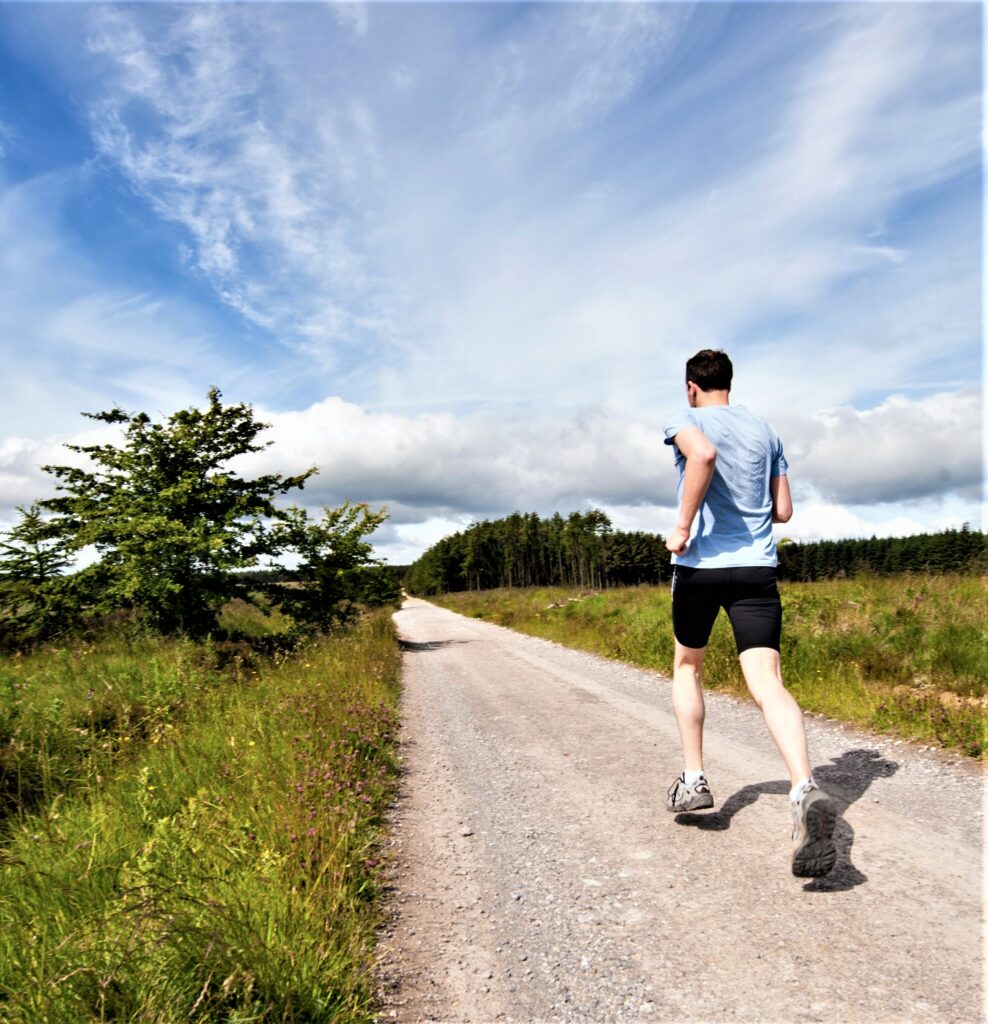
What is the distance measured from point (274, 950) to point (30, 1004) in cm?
68

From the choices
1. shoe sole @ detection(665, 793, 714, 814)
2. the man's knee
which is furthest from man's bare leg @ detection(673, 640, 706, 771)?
shoe sole @ detection(665, 793, 714, 814)

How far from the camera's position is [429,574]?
119m

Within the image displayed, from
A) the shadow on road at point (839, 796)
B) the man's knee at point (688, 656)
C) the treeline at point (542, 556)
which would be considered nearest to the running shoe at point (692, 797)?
the shadow on road at point (839, 796)

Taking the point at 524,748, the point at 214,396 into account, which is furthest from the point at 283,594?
the point at 524,748

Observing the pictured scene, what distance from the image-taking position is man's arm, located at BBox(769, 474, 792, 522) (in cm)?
346

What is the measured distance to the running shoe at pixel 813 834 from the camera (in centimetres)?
256

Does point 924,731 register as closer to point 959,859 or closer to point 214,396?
point 959,859

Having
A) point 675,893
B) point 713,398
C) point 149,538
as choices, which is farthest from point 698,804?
point 149,538

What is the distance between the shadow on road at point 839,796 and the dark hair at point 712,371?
2.10 m

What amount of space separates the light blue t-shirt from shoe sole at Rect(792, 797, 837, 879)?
1116mm

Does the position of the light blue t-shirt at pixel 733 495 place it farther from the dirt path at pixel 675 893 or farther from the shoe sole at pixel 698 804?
the dirt path at pixel 675 893

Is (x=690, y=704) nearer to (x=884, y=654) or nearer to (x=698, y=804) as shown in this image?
(x=698, y=804)

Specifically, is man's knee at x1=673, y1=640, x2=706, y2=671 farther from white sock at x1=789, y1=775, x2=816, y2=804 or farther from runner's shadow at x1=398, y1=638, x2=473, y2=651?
runner's shadow at x1=398, y1=638, x2=473, y2=651

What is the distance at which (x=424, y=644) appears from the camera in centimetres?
1898
